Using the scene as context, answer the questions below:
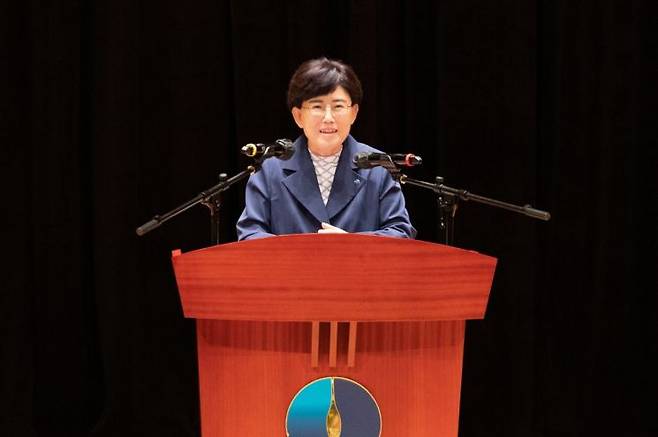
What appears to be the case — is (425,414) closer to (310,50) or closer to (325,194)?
(325,194)

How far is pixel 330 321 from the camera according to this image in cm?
183

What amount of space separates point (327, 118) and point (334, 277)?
729 millimetres

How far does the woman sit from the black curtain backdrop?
731 mm

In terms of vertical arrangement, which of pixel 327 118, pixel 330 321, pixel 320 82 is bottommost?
pixel 330 321

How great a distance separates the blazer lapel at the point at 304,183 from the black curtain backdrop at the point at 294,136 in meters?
0.76

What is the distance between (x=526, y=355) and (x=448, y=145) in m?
0.84

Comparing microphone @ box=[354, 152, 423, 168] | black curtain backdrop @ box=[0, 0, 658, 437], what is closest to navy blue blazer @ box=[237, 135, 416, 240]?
microphone @ box=[354, 152, 423, 168]

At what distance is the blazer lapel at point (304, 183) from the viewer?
2.41 m

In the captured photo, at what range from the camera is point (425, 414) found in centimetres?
194

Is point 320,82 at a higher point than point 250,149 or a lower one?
higher

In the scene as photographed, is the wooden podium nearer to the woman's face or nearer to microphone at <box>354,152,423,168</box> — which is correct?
microphone at <box>354,152,423,168</box>

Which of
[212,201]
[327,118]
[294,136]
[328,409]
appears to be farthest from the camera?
[294,136]

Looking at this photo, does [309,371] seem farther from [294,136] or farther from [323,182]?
[294,136]

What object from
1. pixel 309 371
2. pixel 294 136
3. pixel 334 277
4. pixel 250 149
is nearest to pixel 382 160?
pixel 250 149
